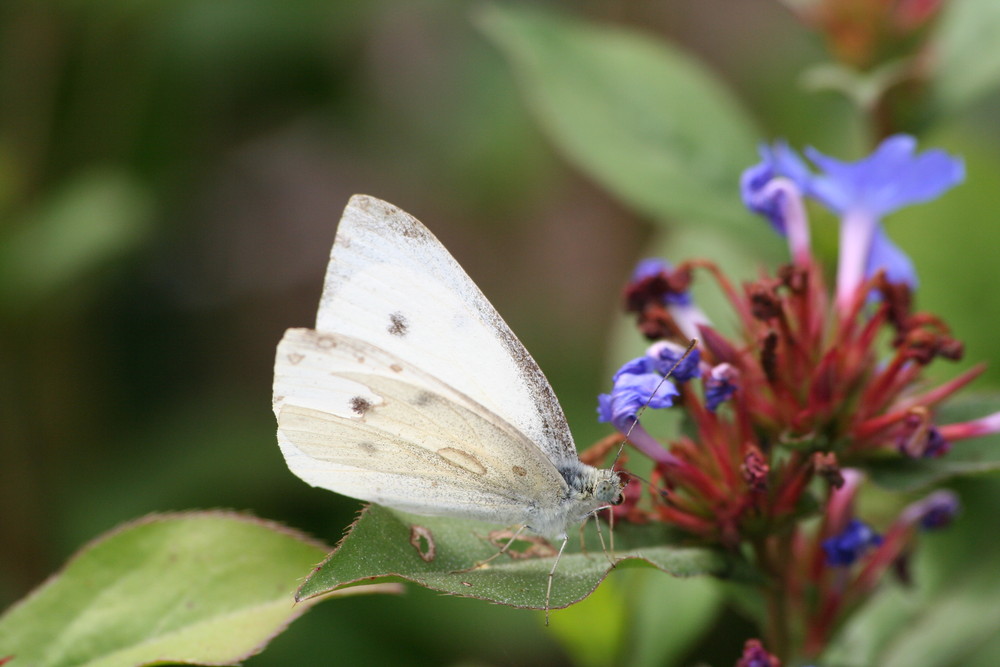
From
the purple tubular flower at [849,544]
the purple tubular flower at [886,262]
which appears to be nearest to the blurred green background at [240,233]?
the purple tubular flower at [886,262]

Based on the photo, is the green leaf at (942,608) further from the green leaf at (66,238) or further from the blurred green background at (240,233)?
the green leaf at (66,238)

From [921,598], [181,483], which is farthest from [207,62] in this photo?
[921,598]

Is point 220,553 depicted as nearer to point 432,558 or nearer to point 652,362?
point 432,558

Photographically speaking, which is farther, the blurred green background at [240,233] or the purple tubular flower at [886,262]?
the blurred green background at [240,233]

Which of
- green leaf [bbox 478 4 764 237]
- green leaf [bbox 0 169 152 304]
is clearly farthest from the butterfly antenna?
green leaf [bbox 0 169 152 304]

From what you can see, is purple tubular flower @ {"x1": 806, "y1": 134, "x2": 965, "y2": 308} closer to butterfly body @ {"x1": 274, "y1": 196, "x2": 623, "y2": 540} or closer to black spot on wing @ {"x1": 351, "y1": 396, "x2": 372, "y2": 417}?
butterfly body @ {"x1": 274, "y1": 196, "x2": 623, "y2": 540}

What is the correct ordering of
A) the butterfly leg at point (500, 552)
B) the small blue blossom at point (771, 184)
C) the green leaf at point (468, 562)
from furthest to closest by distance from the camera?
the small blue blossom at point (771, 184) < the butterfly leg at point (500, 552) < the green leaf at point (468, 562)

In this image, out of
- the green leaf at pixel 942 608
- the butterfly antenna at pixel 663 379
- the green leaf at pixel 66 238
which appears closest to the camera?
the butterfly antenna at pixel 663 379
